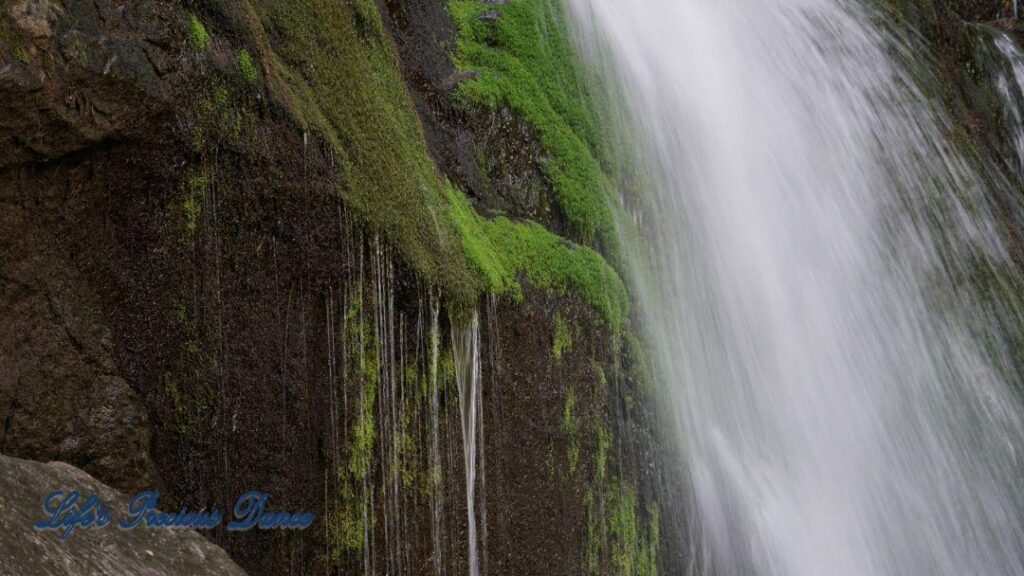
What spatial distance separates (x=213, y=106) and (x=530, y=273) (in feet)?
7.50

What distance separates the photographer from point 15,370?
420 cm

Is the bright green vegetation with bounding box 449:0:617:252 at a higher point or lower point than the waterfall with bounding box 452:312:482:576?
higher

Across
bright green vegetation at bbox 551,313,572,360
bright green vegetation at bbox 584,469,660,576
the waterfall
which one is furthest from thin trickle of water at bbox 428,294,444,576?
bright green vegetation at bbox 584,469,660,576

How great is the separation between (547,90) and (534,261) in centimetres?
148

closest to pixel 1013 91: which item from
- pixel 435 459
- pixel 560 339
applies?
pixel 560 339

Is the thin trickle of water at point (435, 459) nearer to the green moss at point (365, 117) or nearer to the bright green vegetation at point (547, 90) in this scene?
the green moss at point (365, 117)

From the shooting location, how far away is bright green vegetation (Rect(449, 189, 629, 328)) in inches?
238

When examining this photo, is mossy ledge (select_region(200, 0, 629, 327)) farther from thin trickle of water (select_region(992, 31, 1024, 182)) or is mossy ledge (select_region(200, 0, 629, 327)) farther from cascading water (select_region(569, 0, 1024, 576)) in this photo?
thin trickle of water (select_region(992, 31, 1024, 182))

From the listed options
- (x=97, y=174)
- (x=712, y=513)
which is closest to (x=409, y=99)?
(x=97, y=174)

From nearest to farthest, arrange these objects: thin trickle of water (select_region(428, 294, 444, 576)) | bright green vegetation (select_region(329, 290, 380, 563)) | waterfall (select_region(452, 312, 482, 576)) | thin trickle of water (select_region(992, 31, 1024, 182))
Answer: bright green vegetation (select_region(329, 290, 380, 563)) < thin trickle of water (select_region(428, 294, 444, 576)) < waterfall (select_region(452, 312, 482, 576)) < thin trickle of water (select_region(992, 31, 1024, 182))

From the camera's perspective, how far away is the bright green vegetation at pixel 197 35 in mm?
4539

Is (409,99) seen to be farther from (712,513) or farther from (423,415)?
(712,513)

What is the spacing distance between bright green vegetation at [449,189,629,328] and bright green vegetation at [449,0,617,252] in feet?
1.00

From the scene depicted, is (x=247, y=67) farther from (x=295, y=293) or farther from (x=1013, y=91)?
(x=1013, y=91)
